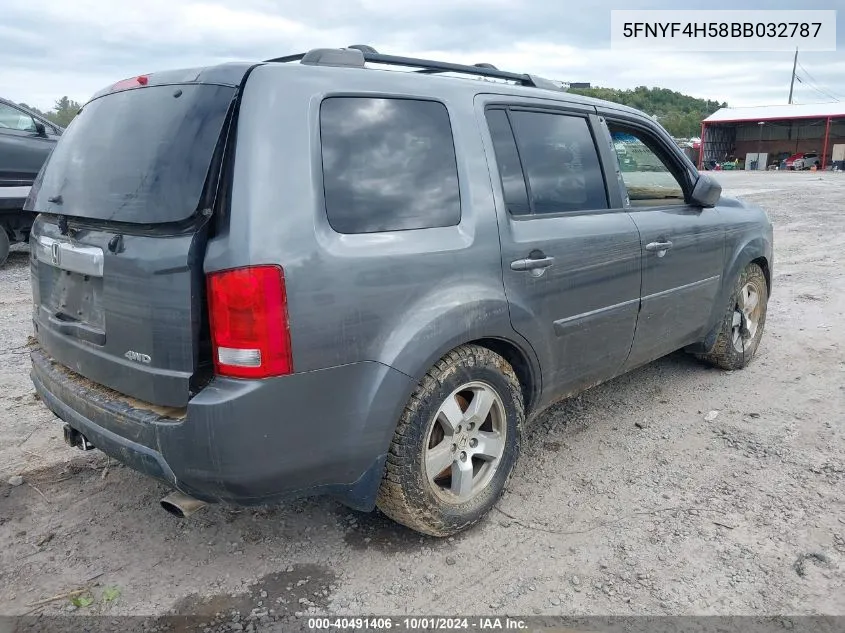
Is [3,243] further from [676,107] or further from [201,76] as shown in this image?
[676,107]

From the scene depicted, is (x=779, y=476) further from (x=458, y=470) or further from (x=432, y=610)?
(x=432, y=610)

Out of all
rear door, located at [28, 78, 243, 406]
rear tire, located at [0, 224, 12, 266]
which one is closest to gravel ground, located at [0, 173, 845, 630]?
rear door, located at [28, 78, 243, 406]

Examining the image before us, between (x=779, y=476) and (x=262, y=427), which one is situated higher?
(x=262, y=427)

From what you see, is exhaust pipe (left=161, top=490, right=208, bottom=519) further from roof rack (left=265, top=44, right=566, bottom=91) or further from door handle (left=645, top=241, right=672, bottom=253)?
door handle (left=645, top=241, right=672, bottom=253)

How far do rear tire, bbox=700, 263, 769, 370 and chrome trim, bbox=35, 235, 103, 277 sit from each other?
384 cm

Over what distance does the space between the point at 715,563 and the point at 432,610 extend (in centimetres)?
115

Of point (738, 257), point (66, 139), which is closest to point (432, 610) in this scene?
point (66, 139)

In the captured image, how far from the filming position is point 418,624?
2371 mm

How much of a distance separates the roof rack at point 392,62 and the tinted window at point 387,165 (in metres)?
0.22

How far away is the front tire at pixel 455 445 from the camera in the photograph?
2582 mm

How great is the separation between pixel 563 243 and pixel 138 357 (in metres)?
1.87

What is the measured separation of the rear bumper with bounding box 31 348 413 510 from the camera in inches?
86.1

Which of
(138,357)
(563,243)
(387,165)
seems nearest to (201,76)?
(387,165)

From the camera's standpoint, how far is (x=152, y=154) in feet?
7.82
